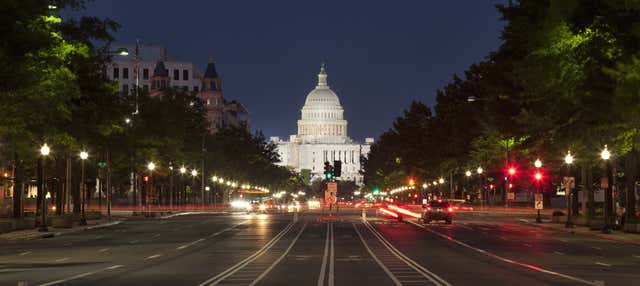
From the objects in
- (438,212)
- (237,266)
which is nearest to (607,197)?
(438,212)

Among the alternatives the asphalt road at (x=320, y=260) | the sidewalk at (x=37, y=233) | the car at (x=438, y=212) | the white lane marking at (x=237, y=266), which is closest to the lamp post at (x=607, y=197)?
the asphalt road at (x=320, y=260)

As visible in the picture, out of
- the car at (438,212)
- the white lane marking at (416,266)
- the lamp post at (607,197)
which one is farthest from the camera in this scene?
the car at (438,212)

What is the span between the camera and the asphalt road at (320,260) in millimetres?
27297

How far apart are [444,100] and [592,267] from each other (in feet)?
370

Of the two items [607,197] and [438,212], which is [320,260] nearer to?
[607,197]

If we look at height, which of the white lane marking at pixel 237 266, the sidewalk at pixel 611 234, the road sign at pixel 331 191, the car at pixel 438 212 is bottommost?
the white lane marking at pixel 237 266

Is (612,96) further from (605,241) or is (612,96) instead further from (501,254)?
(501,254)

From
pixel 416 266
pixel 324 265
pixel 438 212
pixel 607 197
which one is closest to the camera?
pixel 416 266

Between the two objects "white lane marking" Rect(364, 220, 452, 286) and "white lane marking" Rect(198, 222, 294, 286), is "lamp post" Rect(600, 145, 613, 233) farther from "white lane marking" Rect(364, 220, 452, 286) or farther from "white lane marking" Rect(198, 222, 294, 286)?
"white lane marking" Rect(198, 222, 294, 286)

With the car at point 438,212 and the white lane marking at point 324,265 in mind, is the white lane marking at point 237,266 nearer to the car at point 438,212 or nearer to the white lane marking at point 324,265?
the white lane marking at point 324,265

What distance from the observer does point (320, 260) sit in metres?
35.7

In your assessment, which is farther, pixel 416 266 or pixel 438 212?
pixel 438 212

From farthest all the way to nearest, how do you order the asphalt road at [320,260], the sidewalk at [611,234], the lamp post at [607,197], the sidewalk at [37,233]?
1. the lamp post at [607,197]
2. the sidewalk at [37,233]
3. the sidewalk at [611,234]
4. the asphalt road at [320,260]

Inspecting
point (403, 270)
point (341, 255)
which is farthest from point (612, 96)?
point (403, 270)
